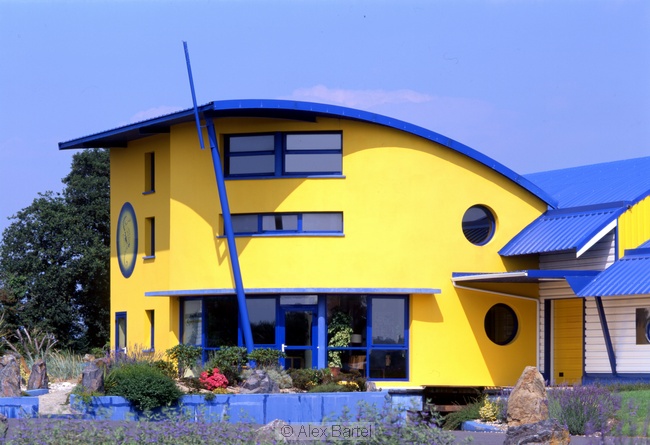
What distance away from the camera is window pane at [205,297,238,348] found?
28984 millimetres

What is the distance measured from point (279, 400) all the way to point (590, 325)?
29.2 feet

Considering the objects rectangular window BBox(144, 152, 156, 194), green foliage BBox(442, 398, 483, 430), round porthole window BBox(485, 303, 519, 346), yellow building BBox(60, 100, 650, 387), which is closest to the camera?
green foliage BBox(442, 398, 483, 430)

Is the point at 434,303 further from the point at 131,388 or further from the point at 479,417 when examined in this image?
the point at 131,388

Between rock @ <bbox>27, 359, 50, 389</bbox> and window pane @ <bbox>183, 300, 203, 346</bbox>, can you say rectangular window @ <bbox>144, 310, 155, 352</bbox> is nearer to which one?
window pane @ <bbox>183, 300, 203, 346</bbox>

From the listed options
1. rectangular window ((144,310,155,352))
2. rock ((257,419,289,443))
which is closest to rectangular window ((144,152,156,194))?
rectangular window ((144,310,155,352))

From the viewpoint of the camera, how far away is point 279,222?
28641 millimetres

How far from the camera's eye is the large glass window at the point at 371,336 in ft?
92.8

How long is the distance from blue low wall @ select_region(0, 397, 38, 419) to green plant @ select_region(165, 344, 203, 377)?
15.9 feet

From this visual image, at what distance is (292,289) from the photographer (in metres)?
27.9

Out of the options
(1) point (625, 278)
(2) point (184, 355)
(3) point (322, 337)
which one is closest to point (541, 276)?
(1) point (625, 278)

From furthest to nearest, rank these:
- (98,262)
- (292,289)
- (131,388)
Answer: (98,262), (292,289), (131,388)

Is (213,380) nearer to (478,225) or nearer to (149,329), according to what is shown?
(149,329)

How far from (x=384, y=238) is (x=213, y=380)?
20.2 feet

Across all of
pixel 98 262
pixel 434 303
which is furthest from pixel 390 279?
pixel 98 262
